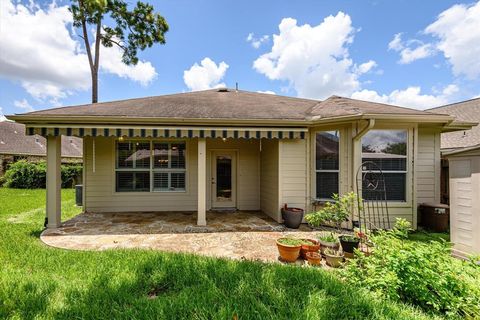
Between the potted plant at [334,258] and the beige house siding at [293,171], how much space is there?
10.0 ft

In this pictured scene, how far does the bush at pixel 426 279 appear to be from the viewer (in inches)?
121

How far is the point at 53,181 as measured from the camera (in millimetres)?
6777

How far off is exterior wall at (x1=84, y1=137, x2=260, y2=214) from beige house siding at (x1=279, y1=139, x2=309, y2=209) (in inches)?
98.6

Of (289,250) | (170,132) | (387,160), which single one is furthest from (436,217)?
(170,132)

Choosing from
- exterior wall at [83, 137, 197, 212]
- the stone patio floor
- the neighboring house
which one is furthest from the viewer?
the neighboring house

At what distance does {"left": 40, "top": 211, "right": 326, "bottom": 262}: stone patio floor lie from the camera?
5.48 metres

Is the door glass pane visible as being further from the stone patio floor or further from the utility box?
the utility box

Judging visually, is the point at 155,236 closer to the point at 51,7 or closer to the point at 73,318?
the point at 73,318

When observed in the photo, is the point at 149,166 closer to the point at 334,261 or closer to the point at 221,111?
the point at 221,111

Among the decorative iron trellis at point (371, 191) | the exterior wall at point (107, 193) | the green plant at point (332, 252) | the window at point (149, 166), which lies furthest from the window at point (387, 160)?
the window at point (149, 166)

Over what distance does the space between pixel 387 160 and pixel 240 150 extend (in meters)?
5.52

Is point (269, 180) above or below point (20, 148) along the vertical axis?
below

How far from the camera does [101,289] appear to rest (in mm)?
3463

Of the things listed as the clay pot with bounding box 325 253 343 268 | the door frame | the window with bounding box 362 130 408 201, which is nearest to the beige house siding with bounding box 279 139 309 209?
the window with bounding box 362 130 408 201
